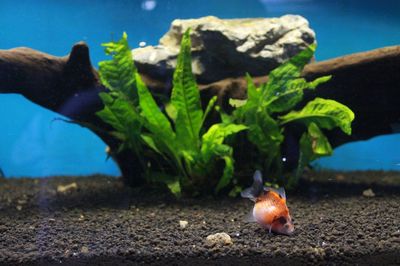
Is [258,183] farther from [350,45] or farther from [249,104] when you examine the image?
[350,45]

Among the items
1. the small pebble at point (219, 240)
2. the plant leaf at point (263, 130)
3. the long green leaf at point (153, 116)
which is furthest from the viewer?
the plant leaf at point (263, 130)

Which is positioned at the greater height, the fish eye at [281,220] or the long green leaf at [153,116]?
the long green leaf at [153,116]

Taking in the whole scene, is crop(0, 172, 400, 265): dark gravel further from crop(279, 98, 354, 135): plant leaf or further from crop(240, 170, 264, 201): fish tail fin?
crop(279, 98, 354, 135): plant leaf

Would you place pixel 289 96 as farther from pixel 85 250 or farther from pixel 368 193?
pixel 85 250

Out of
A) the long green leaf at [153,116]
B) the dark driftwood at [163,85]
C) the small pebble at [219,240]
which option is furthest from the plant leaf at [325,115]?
the small pebble at [219,240]

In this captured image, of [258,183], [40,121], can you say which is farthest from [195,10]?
[258,183]

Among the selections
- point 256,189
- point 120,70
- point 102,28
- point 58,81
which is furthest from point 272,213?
point 102,28

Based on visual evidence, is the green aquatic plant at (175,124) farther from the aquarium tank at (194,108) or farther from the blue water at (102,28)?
the blue water at (102,28)

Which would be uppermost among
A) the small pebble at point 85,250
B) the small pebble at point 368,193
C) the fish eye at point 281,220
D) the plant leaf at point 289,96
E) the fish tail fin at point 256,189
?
the plant leaf at point 289,96

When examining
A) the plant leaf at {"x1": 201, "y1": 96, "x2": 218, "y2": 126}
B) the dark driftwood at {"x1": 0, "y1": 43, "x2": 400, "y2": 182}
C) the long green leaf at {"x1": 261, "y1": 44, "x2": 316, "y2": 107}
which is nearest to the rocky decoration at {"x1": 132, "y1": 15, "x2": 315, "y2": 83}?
the dark driftwood at {"x1": 0, "y1": 43, "x2": 400, "y2": 182}
